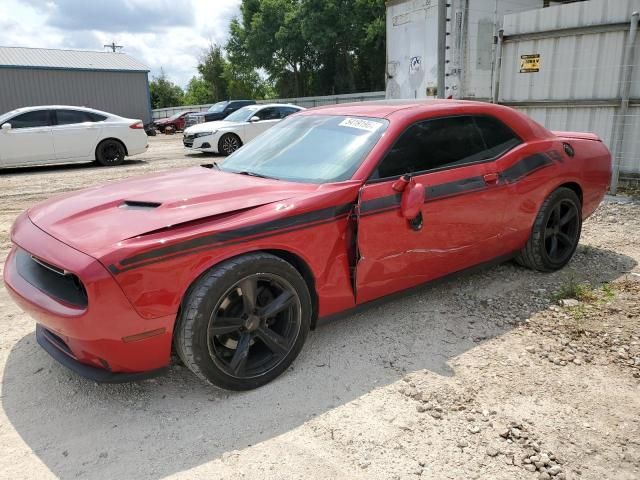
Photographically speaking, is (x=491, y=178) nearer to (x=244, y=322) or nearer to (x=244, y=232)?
(x=244, y=232)

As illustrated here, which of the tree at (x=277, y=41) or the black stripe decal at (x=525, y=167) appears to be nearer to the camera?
the black stripe decal at (x=525, y=167)

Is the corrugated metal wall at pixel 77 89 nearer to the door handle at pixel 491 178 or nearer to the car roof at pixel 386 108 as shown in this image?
the car roof at pixel 386 108

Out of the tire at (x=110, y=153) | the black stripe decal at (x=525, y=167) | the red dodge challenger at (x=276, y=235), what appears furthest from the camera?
the tire at (x=110, y=153)

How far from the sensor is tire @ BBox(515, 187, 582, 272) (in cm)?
443

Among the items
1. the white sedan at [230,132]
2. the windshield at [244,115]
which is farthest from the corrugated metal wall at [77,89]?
the windshield at [244,115]

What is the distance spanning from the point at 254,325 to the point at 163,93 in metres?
56.4

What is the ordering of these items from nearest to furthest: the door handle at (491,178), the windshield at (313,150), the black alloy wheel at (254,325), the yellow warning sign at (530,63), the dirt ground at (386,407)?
the dirt ground at (386,407), the black alloy wheel at (254,325), the windshield at (313,150), the door handle at (491,178), the yellow warning sign at (530,63)

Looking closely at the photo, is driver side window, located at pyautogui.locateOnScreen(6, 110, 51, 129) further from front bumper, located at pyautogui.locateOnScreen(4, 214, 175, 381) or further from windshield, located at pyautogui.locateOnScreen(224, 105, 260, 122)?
front bumper, located at pyautogui.locateOnScreen(4, 214, 175, 381)

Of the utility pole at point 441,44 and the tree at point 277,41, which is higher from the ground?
the tree at point 277,41

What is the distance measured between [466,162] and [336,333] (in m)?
1.53

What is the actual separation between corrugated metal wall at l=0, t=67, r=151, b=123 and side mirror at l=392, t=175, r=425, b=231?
31.0 m

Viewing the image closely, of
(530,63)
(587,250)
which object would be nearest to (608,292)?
(587,250)

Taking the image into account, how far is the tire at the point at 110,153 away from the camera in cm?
1231

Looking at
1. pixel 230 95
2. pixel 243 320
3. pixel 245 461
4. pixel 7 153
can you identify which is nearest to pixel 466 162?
pixel 243 320
